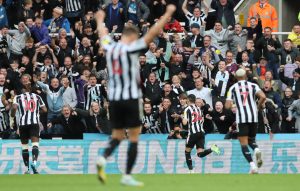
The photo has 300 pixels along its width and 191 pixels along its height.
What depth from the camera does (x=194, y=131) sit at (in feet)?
75.2

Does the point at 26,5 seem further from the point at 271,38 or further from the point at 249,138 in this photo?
the point at 249,138

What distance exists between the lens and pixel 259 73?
25734 millimetres

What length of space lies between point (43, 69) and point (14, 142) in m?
2.56

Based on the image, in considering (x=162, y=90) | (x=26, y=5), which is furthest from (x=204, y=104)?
(x=26, y=5)

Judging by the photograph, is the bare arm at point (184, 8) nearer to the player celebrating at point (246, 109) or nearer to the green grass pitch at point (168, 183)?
the player celebrating at point (246, 109)

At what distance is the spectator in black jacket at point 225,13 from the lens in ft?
89.5

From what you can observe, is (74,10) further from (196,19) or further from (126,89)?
(126,89)

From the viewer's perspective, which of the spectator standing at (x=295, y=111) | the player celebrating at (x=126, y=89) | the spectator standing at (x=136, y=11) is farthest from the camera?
the spectator standing at (x=136, y=11)

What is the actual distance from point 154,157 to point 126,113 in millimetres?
9995

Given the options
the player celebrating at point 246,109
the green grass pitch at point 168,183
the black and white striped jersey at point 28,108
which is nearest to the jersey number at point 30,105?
the black and white striped jersey at point 28,108

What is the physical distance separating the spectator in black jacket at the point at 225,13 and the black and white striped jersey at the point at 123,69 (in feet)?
43.9

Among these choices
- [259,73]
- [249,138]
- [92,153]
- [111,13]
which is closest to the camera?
[249,138]

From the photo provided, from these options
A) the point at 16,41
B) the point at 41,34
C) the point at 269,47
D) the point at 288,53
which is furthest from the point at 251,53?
the point at 16,41

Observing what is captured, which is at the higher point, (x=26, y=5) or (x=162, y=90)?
(x=26, y=5)
